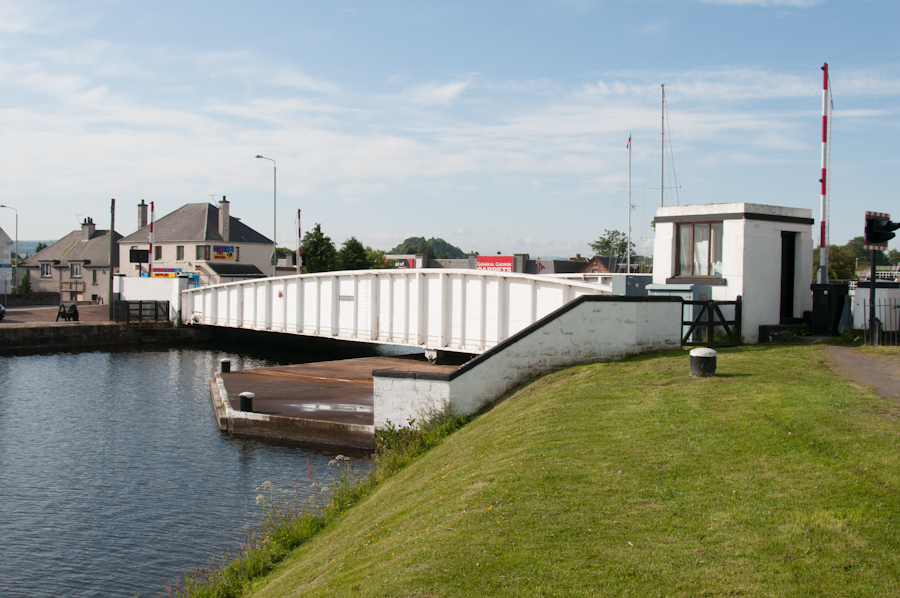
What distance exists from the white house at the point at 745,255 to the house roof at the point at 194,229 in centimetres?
4988

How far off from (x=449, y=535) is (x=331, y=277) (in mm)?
26040

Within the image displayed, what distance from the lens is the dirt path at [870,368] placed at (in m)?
9.98

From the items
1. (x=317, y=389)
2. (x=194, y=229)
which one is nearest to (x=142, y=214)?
(x=194, y=229)

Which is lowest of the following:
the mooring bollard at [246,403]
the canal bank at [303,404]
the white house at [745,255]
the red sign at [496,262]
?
the canal bank at [303,404]

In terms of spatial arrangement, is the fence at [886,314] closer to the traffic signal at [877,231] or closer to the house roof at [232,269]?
the traffic signal at [877,231]

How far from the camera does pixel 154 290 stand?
45.2 metres

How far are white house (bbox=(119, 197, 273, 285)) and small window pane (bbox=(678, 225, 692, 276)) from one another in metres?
44.4

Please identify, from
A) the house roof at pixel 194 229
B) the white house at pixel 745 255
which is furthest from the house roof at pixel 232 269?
the white house at pixel 745 255

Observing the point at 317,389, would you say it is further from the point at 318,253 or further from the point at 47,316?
the point at 318,253

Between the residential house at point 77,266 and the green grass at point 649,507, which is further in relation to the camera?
the residential house at point 77,266

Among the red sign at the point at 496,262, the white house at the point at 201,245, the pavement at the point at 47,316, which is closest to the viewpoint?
the pavement at the point at 47,316

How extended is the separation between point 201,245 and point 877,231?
5421 cm

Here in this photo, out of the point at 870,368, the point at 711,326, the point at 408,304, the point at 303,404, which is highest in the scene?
the point at 408,304

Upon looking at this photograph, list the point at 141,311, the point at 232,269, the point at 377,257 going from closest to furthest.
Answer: the point at 141,311
the point at 232,269
the point at 377,257
